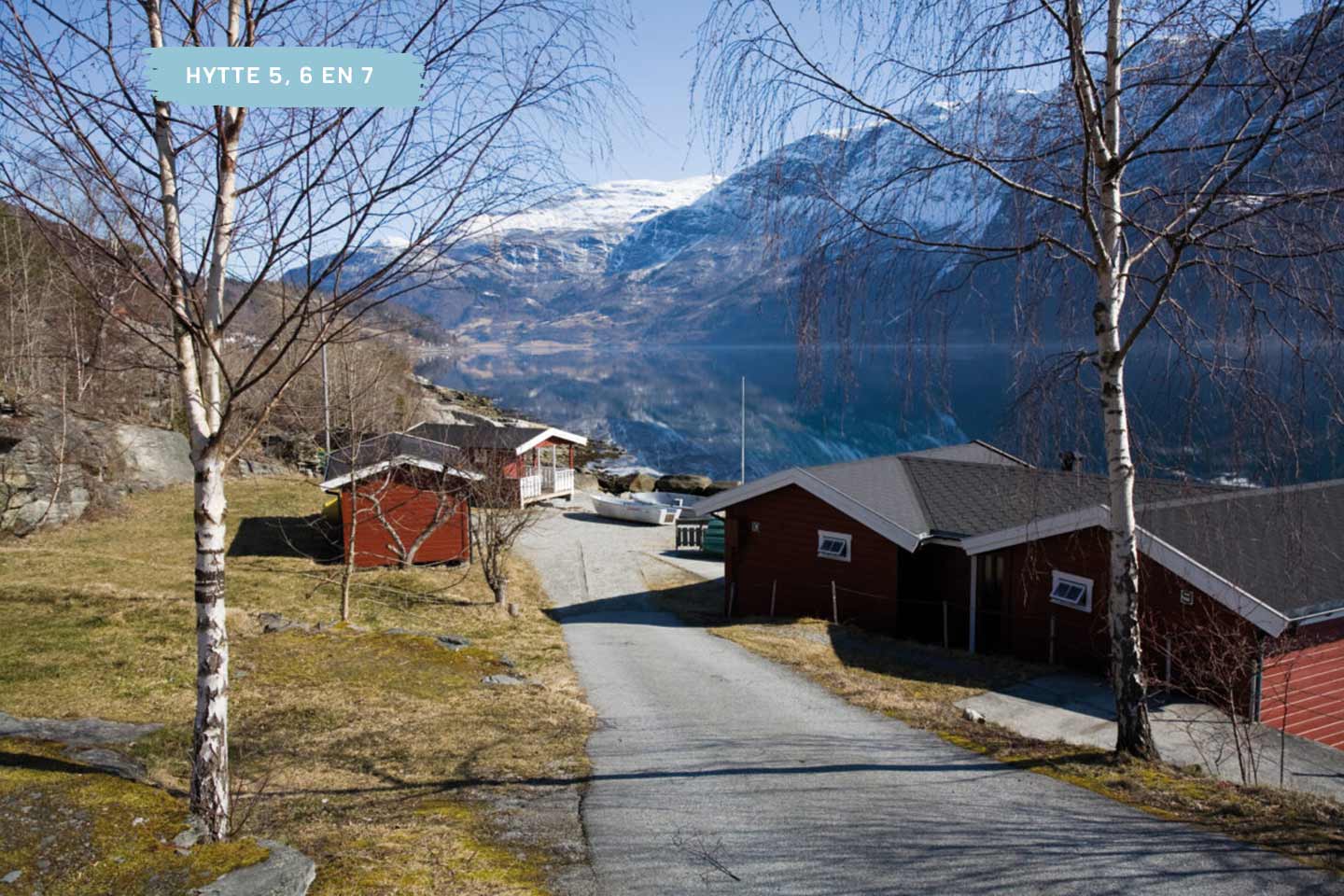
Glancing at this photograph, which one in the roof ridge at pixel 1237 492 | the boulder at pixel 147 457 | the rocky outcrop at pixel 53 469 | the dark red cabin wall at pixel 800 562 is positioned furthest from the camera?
the boulder at pixel 147 457

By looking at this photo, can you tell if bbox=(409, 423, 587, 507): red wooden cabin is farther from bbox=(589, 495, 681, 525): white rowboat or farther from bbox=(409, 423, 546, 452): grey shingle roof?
bbox=(589, 495, 681, 525): white rowboat

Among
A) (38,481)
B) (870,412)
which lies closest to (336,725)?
(38,481)

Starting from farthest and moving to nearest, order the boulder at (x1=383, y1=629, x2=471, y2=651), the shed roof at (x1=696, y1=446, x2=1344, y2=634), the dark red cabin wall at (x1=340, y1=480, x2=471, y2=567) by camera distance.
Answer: the dark red cabin wall at (x1=340, y1=480, x2=471, y2=567), the boulder at (x1=383, y1=629, x2=471, y2=651), the shed roof at (x1=696, y1=446, x2=1344, y2=634)

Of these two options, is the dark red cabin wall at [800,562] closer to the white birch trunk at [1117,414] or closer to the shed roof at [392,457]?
the shed roof at [392,457]

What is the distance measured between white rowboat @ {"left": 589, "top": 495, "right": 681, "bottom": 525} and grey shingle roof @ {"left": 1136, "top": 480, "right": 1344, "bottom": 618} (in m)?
24.5

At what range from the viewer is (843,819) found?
6473 millimetres

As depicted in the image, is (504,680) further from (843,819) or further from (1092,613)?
(1092,613)

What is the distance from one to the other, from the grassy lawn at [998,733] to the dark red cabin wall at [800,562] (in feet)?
3.64

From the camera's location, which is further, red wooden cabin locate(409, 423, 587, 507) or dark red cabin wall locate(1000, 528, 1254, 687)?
red wooden cabin locate(409, 423, 587, 507)

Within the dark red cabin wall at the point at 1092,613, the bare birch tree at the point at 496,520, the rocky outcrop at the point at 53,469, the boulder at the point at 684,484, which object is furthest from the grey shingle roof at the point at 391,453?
the boulder at the point at 684,484

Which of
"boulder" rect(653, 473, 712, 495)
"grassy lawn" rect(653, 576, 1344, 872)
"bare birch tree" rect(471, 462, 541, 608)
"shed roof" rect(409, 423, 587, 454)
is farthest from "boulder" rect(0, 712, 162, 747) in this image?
"boulder" rect(653, 473, 712, 495)

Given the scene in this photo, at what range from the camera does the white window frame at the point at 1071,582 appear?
48.1ft

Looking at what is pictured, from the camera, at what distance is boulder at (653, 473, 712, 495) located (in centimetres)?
4886

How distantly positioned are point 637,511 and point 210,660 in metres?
32.8
